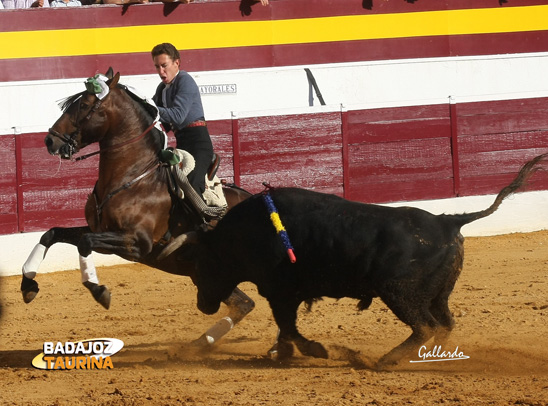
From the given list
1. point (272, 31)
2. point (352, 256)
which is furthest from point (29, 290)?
point (272, 31)

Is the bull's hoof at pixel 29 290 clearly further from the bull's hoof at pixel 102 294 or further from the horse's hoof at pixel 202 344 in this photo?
the horse's hoof at pixel 202 344

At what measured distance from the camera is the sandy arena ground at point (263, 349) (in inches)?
169

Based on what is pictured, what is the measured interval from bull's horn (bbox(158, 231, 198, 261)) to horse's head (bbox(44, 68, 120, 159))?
2.69 feet

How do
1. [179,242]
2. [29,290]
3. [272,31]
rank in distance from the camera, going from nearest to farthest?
[179,242], [29,290], [272,31]

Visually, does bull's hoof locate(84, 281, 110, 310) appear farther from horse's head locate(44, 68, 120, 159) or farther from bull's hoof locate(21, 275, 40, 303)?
horse's head locate(44, 68, 120, 159)

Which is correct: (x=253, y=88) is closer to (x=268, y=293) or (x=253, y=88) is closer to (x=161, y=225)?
(x=161, y=225)

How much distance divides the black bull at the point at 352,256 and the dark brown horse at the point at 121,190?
56 cm

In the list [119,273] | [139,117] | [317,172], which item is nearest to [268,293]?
[139,117]

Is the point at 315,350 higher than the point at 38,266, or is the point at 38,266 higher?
the point at 38,266

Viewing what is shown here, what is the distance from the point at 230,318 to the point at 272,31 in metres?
5.63

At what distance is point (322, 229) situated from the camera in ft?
15.5

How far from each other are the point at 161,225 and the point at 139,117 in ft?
2.22

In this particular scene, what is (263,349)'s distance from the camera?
18.0 ft

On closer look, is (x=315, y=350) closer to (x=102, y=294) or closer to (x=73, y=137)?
(x=102, y=294)
